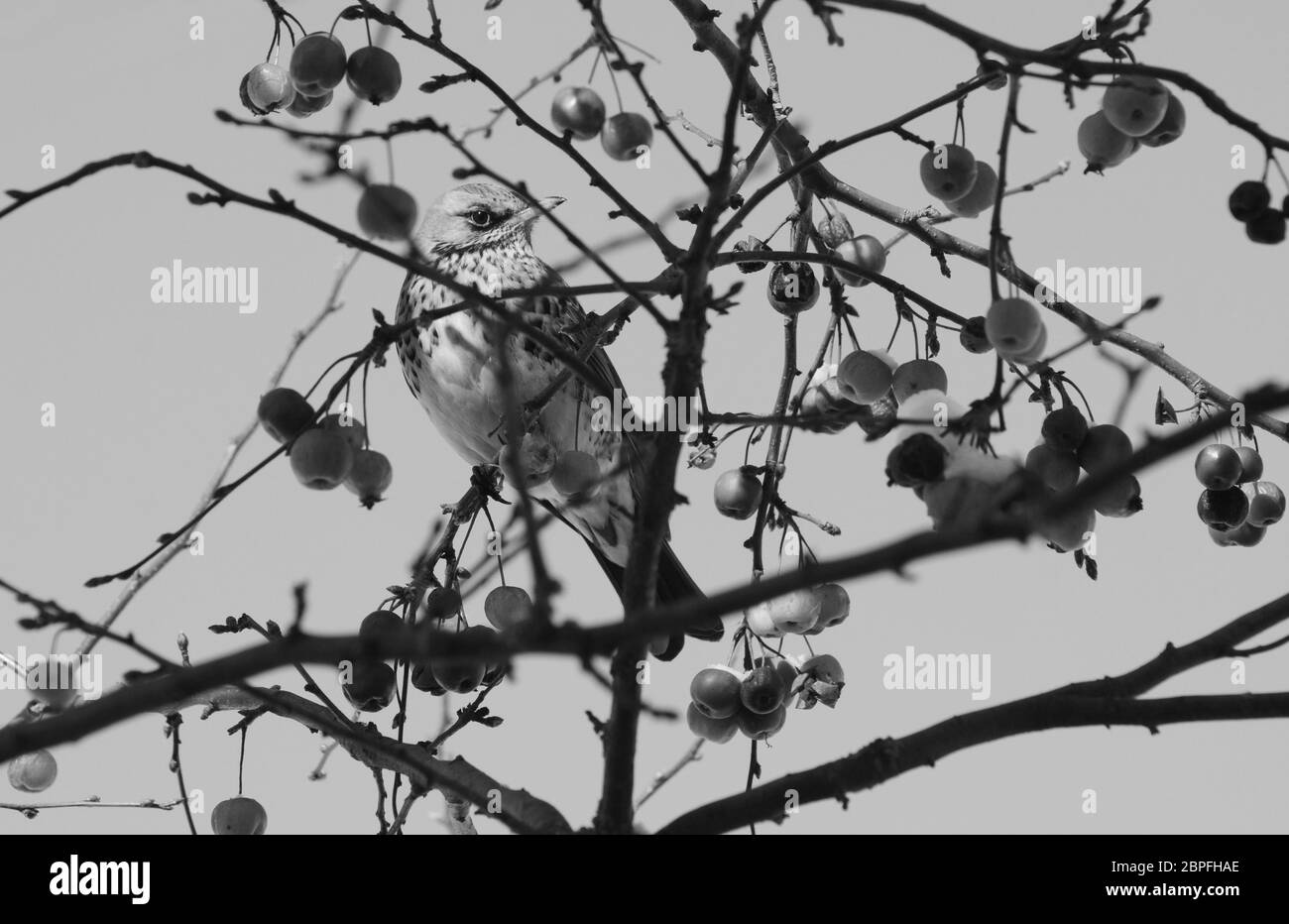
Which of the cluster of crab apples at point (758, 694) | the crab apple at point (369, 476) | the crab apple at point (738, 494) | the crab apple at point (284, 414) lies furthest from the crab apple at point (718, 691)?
the crab apple at point (284, 414)

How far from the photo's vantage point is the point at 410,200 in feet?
7.01

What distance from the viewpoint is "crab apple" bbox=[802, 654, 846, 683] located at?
9.94 feet

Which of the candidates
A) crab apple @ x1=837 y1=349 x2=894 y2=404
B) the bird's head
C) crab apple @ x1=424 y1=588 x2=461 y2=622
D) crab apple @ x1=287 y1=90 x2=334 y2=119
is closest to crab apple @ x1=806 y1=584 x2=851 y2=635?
crab apple @ x1=837 y1=349 x2=894 y2=404

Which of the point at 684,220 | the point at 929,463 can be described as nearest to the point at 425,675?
the point at 684,220

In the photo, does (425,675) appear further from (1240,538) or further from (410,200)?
(1240,538)

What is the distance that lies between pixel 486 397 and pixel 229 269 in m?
0.90

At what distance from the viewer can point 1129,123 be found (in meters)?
2.44

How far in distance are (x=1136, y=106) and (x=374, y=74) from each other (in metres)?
1.37

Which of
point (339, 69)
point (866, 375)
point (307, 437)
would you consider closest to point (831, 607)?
point (866, 375)

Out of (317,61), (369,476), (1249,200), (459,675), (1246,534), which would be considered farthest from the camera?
(1246,534)

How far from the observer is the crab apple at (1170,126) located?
8.23 feet

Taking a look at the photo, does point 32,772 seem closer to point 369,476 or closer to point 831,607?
point 369,476

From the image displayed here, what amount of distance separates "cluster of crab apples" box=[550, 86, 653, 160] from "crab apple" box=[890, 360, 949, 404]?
668 millimetres

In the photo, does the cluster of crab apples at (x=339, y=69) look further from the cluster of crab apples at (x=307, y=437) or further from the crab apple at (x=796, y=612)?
the crab apple at (x=796, y=612)
